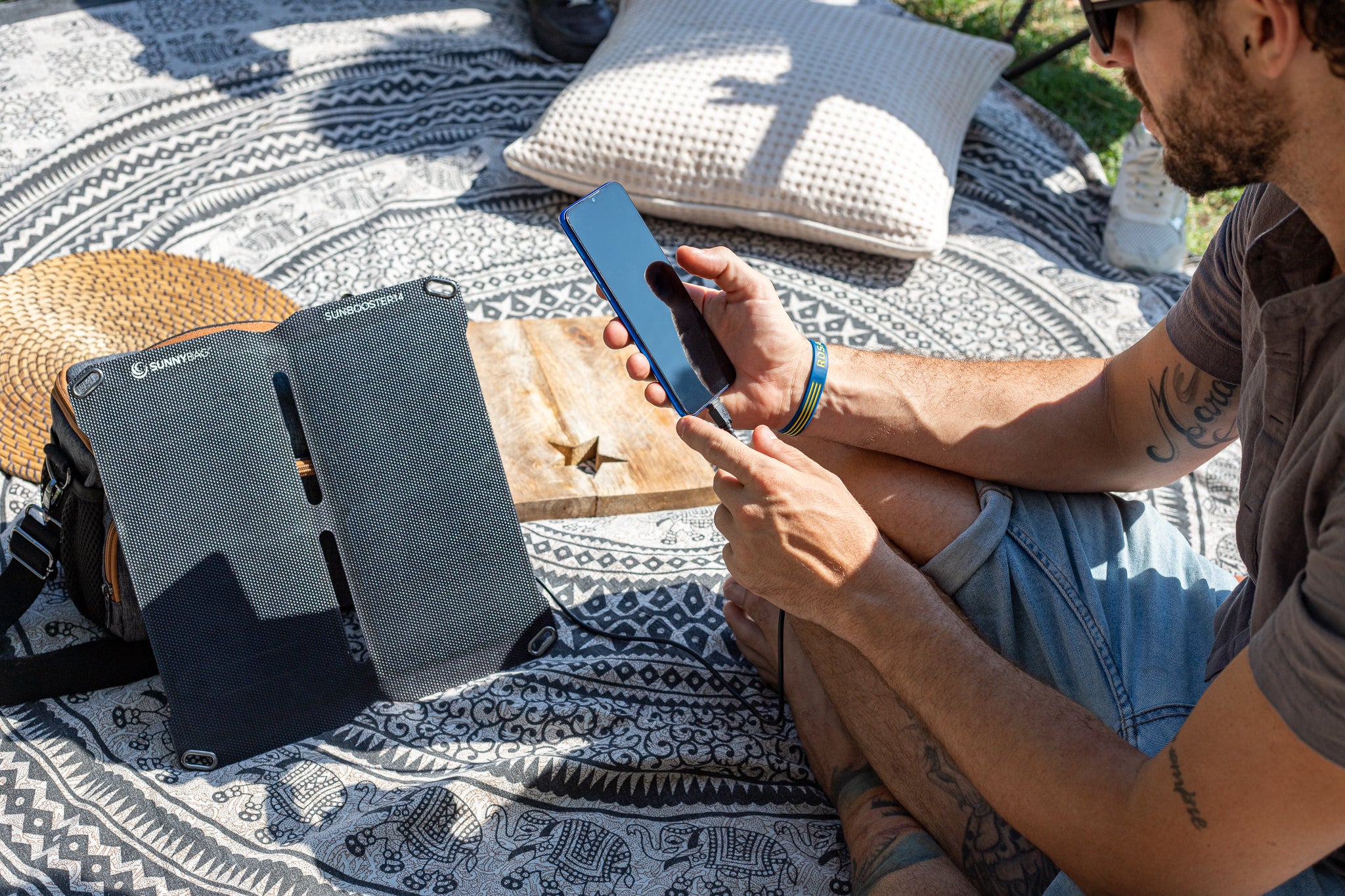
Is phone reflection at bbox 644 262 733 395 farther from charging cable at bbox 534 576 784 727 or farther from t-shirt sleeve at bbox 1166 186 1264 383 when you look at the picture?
t-shirt sleeve at bbox 1166 186 1264 383

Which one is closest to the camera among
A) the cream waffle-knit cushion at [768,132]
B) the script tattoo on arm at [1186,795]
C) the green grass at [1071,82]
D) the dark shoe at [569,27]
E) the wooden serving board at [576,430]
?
the script tattoo on arm at [1186,795]

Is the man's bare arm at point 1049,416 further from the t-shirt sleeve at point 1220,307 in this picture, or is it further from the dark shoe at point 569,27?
the dark shoe at point 569,27

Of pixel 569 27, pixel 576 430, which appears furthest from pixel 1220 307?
pixel 569 27

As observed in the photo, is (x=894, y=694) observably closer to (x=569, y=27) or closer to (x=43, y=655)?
(x=43, y=655)

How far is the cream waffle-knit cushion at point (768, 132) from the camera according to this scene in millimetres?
2732

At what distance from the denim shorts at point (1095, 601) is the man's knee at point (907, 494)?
0.14 feet

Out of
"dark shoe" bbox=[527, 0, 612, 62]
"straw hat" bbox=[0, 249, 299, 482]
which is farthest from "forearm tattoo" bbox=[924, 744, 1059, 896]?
"dark shoe" bbox=[527, 0, 612, 62]

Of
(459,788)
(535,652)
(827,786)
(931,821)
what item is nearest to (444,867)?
(459,788)

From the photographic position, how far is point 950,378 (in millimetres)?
1667

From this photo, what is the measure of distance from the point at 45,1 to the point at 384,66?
1.11 metres

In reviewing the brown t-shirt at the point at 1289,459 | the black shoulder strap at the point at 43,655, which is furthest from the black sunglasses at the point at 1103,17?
the black shoulder strap at the point at 43,655

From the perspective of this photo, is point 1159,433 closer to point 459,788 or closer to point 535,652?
point 535,652

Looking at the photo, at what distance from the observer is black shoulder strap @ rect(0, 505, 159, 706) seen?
159cm

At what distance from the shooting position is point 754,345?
1.61 m
